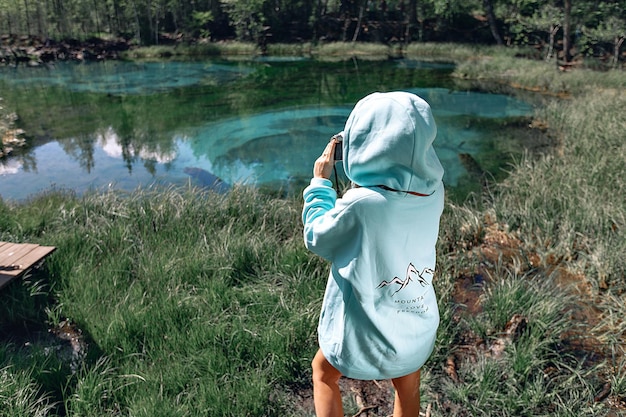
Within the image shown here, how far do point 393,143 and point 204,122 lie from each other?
955 centimetres

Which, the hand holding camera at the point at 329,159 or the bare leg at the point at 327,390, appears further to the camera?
the bare leg at the point at 327,390

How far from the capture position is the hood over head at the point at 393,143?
50.3 inches

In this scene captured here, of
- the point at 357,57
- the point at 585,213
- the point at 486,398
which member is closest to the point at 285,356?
the point at 486,398

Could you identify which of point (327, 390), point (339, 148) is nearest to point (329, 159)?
point (339, 148)

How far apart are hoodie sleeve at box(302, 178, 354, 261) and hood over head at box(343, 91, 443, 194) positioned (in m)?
0.12

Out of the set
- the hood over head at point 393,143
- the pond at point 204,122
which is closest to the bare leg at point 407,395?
the hood over head at point 393,143

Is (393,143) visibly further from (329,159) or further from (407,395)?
(407,395)

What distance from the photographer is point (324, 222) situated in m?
1.36

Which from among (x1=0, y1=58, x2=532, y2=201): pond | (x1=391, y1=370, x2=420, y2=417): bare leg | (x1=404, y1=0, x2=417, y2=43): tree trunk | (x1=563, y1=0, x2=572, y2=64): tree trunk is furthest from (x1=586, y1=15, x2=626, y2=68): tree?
(x1=391, y1=370, x2=420, y2=417): bare leg

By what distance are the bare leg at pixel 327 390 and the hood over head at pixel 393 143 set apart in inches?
26.0

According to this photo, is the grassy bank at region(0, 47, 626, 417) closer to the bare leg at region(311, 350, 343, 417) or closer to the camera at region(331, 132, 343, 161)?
the bare leg at region(311, 350, 343, 417)

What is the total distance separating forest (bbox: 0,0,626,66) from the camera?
83.3ft

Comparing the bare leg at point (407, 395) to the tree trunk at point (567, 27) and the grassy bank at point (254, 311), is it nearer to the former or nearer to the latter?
the grassy bank at point (254, 311)

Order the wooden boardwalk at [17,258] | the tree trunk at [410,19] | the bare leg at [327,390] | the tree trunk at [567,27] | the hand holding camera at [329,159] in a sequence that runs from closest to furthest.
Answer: the hand holding camera at [329,159] → the bare leg at [327,390] → the wooden boardwalk at [17,258] → the tree trunk at [567,27] → the tree trunk at [410,19]
